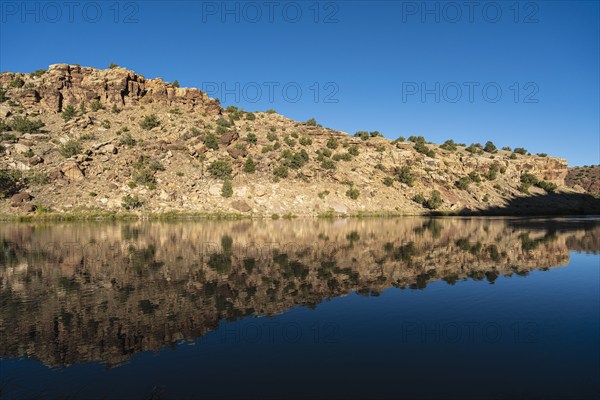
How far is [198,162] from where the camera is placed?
72.5 meters

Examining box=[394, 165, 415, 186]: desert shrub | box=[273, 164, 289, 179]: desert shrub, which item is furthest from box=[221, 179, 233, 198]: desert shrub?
box=[394, 165, 415, 186]: desert shrub

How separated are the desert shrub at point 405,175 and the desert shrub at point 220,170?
1450 inches

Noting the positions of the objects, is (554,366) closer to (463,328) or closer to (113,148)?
(463,328)

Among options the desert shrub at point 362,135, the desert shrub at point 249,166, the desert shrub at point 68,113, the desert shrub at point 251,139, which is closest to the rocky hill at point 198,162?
the desert shrub at point 249,166

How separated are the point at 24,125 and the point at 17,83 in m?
22.2

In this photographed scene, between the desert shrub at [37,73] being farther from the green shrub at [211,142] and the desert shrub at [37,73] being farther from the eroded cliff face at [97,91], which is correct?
the green shrub at [211,142]

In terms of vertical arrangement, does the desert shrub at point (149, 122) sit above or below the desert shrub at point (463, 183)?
above

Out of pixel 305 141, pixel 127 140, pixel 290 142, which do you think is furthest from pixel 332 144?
pixel 127 140

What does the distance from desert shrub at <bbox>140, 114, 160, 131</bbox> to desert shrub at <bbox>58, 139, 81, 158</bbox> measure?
1444cm

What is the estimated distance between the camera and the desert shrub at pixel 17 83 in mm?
87250

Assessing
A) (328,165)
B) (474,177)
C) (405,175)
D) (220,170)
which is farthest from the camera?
(474,177)

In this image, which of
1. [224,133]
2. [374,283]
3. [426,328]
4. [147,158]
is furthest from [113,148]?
[426,328]

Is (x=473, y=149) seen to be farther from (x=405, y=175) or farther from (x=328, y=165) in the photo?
(x=328, y=165)

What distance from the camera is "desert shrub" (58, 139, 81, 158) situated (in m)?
67.8
